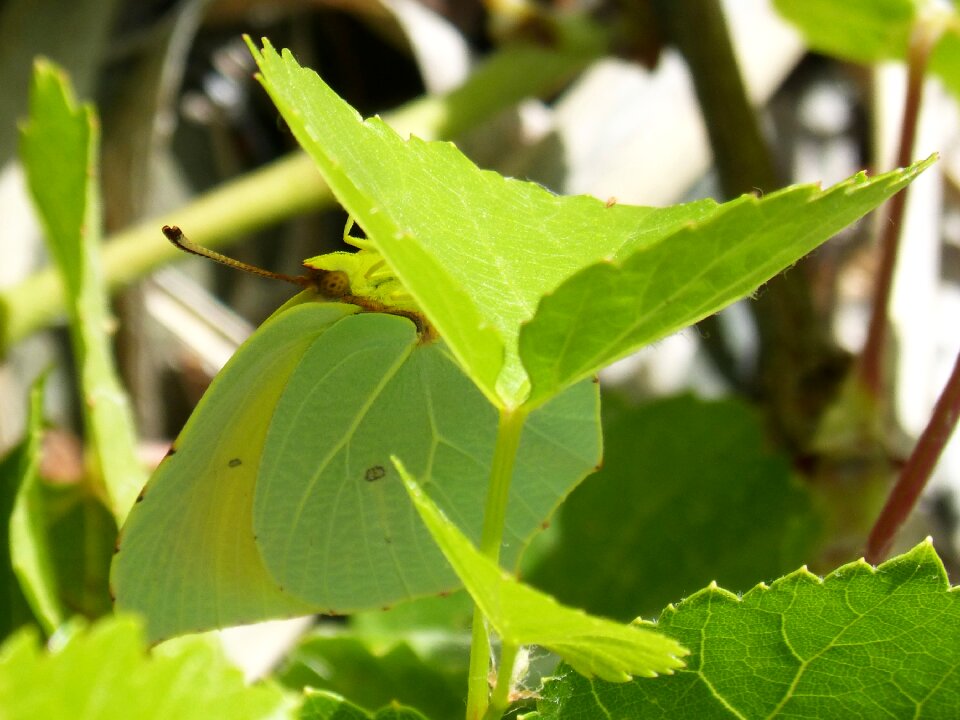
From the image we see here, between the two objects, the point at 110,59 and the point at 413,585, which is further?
the point at 110,59

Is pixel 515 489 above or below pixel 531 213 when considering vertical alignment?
below

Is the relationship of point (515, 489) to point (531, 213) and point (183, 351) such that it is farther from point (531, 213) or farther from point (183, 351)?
point (183, 351)

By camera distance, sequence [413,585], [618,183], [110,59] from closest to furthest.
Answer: [413,585]
[618,183]
[110,59]

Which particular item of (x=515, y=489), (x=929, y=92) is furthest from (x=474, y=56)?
(x=515, y=489)

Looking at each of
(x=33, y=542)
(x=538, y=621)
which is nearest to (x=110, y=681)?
(x=538, y=621)

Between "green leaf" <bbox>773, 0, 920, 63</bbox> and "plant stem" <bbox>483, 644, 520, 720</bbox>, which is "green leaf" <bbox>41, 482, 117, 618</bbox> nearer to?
"plant stem" <bbox>483, 644, 520, 720</bbox>

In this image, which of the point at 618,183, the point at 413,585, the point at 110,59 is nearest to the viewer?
the point at 413,585

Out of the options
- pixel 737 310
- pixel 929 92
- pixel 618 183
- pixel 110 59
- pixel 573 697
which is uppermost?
pixel 110 59
